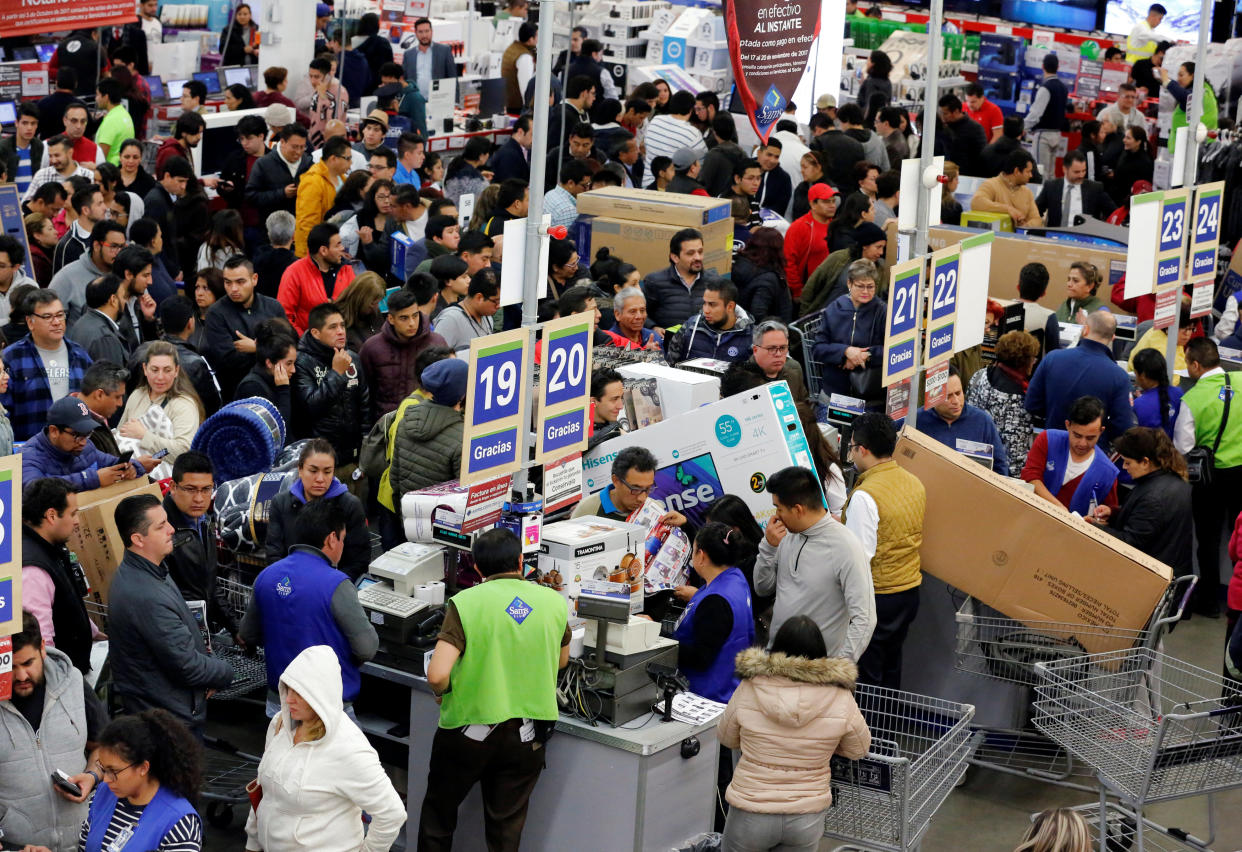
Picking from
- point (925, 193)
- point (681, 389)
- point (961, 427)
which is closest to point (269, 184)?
point (681, 389)

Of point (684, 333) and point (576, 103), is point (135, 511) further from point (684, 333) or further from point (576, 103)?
point (576, 103)

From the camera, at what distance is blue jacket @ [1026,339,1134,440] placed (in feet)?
26.3

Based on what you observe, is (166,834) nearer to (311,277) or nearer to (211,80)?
(311,277)

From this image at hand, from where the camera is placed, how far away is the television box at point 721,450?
6.47 m

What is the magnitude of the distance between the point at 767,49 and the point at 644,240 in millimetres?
2046

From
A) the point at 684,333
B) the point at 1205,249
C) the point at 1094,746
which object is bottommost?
the point at 1094,746

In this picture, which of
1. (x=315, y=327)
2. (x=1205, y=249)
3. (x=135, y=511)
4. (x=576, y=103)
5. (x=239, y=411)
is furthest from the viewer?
(x=576, y=103)

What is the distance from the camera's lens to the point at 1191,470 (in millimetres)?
8219

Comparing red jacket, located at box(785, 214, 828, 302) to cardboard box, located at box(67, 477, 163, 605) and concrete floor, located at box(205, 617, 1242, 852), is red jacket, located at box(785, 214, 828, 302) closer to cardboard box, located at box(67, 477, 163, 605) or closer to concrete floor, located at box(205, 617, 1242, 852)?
concrete floor, located at box(205, 617, 1242, 852)

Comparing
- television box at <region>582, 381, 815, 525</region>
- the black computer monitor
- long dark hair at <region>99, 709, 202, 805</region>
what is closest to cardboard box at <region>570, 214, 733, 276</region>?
television box at <region>582, 381, 815, 525</region>

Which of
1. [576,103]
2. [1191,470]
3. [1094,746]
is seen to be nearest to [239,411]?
[1094,746]

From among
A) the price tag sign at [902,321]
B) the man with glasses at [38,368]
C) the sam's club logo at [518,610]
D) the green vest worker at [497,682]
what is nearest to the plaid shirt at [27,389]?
the man with glasses at [38,368]

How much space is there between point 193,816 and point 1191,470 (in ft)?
18.9

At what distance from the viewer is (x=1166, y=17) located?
21.6m
